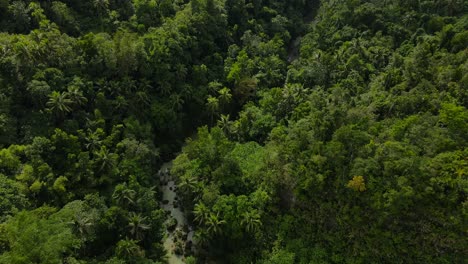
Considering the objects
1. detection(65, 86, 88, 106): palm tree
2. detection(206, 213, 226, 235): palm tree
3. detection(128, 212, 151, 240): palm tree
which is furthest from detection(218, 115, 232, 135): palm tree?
detection(65, 86, 88, 106): palm tree

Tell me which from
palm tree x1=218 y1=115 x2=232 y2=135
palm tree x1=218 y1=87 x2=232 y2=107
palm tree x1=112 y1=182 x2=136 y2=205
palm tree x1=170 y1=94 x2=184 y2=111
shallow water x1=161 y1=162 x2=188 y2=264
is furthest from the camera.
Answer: palm tree x1=218 y1=87 x2=232 y2=107

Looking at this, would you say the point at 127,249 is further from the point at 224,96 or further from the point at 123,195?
the point at 224,96

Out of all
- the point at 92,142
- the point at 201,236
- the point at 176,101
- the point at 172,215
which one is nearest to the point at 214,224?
the point at 201,236

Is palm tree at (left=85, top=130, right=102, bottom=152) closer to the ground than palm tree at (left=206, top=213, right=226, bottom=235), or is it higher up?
higher up

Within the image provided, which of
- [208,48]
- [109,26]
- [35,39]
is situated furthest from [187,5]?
[35,39]

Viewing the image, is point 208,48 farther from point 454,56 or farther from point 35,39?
point 454,56

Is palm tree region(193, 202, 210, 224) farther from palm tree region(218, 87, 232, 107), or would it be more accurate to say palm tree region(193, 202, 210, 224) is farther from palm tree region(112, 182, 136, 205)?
palm tree region(218, 87, 232, 107)
